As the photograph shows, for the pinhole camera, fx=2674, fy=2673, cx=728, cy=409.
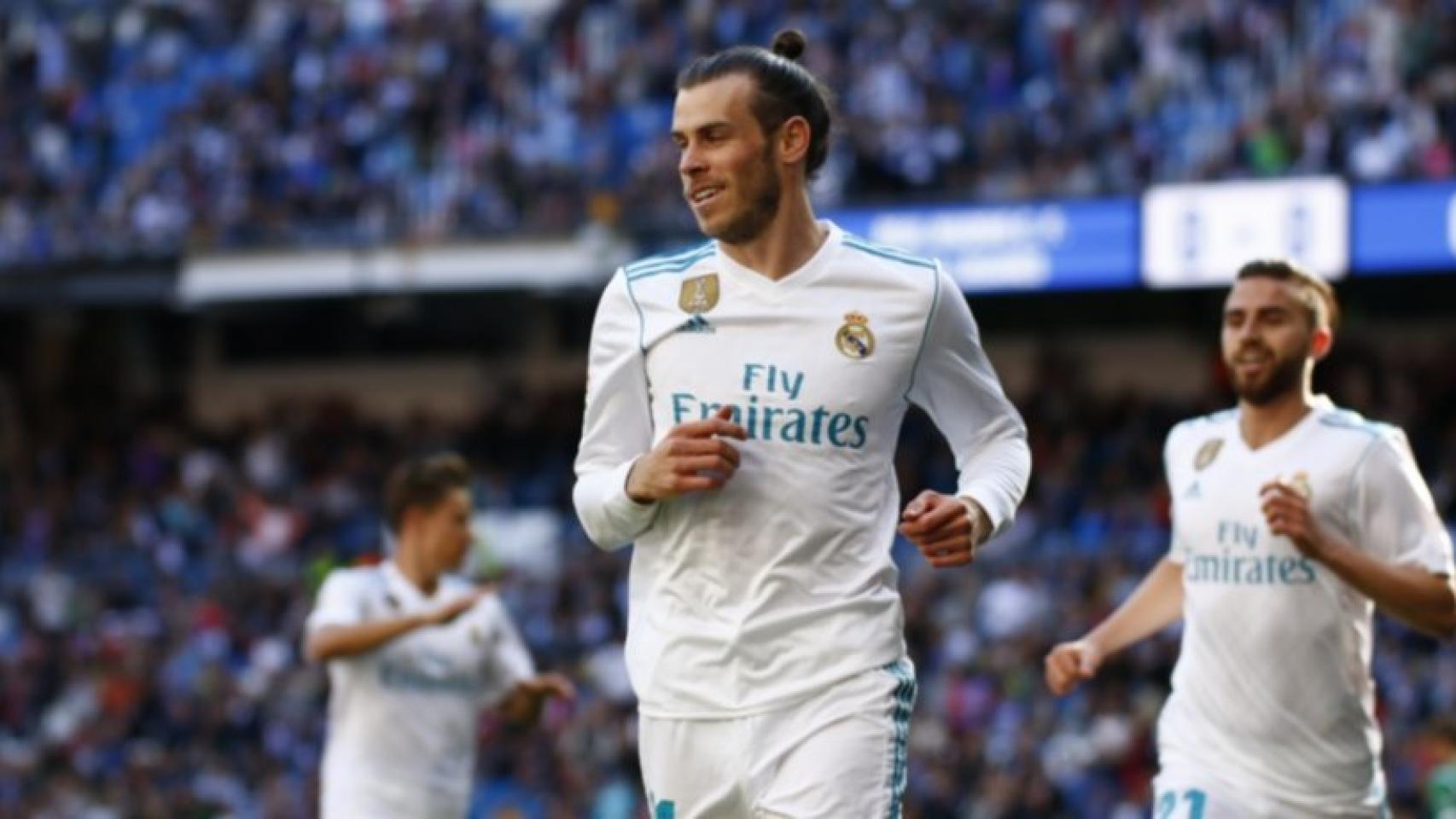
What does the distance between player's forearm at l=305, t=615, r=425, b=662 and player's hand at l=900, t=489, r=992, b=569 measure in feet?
12.4

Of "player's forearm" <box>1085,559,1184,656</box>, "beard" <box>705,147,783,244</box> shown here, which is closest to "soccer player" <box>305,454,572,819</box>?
"player's forearm" <box>1085,559,1184,656</box>

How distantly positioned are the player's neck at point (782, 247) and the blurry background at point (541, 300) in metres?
10.5

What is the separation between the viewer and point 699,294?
567 cm

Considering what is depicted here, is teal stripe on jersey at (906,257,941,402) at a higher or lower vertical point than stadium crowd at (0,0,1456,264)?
lower

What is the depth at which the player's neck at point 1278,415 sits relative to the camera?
7465 mm

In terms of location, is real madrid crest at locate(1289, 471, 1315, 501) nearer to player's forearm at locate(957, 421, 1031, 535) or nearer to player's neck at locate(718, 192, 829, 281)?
player's forearm at locate(957, 421, 1031, 535)

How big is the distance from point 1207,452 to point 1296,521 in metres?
0.78

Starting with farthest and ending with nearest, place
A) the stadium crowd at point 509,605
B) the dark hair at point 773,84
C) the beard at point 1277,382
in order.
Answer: the stadium crowd at point 509,605 < the beard at point 1277,382 < the dark hair at point 773,84

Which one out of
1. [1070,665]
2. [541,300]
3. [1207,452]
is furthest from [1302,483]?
[541,300]

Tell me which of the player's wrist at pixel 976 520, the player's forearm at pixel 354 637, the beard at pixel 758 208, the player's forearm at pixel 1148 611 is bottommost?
the player's forearm at pixel 354 637

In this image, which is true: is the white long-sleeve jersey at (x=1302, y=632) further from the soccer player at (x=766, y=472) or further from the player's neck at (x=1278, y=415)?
the soccer player at (x=766, y=472)

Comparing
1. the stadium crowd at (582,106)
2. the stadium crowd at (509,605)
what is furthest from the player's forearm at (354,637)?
the stadium crowd at (582,106)

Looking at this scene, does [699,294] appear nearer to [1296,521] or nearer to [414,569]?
[1296,521]

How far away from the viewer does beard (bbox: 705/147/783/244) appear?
18.4 feet
